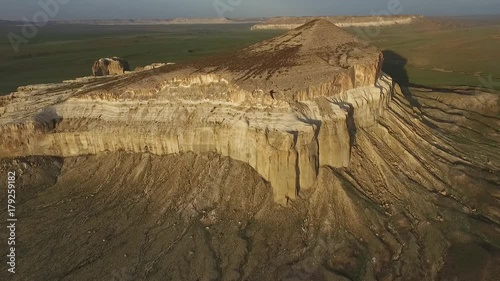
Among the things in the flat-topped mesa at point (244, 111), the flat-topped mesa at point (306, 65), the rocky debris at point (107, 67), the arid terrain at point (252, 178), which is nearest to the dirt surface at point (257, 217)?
the arid terrain at point (252, 178)

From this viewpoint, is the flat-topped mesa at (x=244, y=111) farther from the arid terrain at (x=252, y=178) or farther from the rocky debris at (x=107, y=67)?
the rocky debris at (x=107, y=67)

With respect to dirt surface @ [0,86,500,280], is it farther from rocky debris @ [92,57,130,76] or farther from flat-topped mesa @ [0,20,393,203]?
rocky debris @ [92,57,130,76]

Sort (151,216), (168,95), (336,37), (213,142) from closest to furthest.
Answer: (151,216) < (213,142) < (168,95) < (336,37)

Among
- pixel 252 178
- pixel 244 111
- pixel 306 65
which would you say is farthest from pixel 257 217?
pixel 306 65

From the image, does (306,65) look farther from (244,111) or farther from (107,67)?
(107,67)

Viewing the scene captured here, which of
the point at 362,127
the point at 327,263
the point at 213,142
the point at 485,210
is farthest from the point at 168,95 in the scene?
the point at 485,210

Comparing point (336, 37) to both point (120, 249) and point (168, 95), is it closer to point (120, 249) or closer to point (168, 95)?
point (168, 95)
